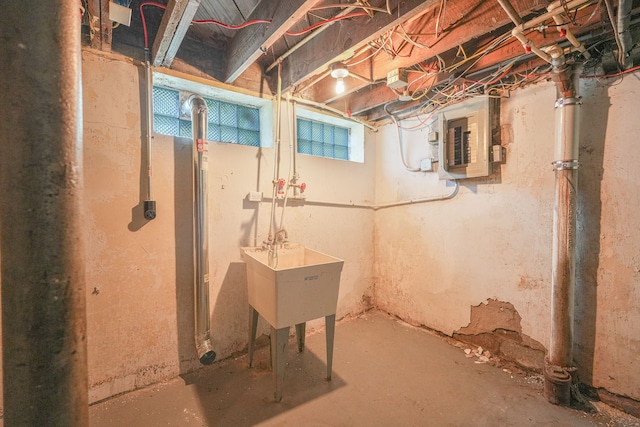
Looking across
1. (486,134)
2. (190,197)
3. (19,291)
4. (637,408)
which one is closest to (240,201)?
(190,197)

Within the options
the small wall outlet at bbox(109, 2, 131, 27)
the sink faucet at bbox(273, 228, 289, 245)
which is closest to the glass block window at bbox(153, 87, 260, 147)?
the small wall outlet at bbox(109, 2, 131, 27)

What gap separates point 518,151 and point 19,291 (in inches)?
97.9

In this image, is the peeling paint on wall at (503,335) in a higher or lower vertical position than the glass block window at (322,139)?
lower

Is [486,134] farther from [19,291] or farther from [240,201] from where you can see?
[19,291]

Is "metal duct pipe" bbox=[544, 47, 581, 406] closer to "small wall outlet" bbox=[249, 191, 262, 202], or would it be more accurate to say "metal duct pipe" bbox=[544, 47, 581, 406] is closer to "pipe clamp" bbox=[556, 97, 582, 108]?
"pipe clamp" bbox=[556, 97, 582, 108]

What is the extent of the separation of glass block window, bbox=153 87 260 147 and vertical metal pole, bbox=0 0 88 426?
147 centimetres

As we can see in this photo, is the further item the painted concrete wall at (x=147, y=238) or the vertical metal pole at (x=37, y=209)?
the painted concrete wall at (x=147, y=238)

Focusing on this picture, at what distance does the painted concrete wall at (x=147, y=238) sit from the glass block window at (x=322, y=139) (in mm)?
415

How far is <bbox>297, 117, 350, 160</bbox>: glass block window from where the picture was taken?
2.64 metres

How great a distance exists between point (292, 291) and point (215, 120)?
4.87ft

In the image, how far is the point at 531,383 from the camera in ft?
5.77

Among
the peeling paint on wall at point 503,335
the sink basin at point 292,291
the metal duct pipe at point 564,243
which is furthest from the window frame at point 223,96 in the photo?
the peeling paint on wall at point 503,335

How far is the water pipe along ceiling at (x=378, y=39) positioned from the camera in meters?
1.30

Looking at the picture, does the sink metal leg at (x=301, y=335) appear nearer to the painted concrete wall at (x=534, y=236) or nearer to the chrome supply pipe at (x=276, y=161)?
the chrome supply pipe at (x=276, y=161)
